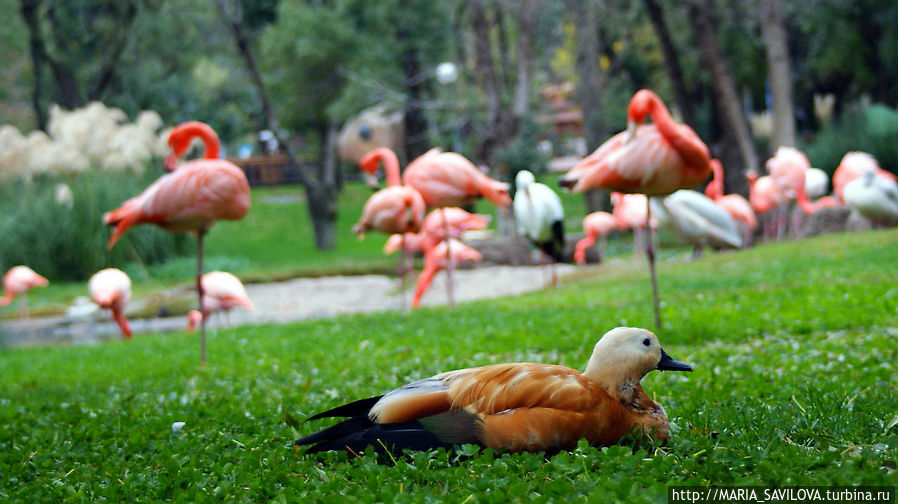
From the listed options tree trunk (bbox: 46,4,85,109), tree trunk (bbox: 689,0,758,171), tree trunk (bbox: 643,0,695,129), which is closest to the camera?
tree trunk (bbox: 689,0,758,171)

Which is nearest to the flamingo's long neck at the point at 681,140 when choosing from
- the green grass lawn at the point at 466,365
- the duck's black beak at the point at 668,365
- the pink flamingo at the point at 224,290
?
the green grass lawn at the point at 466,365

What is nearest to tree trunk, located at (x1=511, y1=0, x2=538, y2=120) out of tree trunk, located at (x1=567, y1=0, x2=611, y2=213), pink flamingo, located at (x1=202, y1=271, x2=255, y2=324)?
tree trunk, located at (x1=567, y1=0, x2=611, y2=213)

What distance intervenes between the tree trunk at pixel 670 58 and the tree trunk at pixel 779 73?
2126 millimetres

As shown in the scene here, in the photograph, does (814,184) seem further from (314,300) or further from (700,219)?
(314,300)

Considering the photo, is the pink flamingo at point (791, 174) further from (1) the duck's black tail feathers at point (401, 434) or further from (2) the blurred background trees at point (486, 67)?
(1) the duck's black tail feathers at point (401, 434)

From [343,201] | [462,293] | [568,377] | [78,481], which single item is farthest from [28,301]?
[343,201]

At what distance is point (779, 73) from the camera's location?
62.1ft

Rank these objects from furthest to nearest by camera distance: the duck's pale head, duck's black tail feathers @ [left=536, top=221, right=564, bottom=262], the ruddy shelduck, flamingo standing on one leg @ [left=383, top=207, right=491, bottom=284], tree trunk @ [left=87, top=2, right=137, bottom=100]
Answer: tree trunk @ [left=87, top=2, right=137, bottom=100] → flamingo standing on one leg @ [left=383, top=207, right=491, bottom=284] → duck's black tail feathers @ [left=536, top=221, right=564, bottom=262] → the duck's pale head → the ruddy shelduck

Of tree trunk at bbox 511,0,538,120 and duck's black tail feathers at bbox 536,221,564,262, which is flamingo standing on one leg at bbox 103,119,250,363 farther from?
tree trunk at bbox 511,0,538,120

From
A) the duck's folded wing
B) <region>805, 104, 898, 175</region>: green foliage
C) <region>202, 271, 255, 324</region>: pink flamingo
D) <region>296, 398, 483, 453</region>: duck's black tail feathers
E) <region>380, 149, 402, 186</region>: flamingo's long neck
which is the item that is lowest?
<region>296, 398, 483, 453</region>: duck's black tail feathers

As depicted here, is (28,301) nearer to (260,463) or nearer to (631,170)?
(631,170)

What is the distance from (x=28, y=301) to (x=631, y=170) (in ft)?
42.2

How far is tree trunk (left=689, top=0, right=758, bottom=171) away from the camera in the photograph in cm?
1900

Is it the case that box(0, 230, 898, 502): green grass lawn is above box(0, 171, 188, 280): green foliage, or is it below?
below
